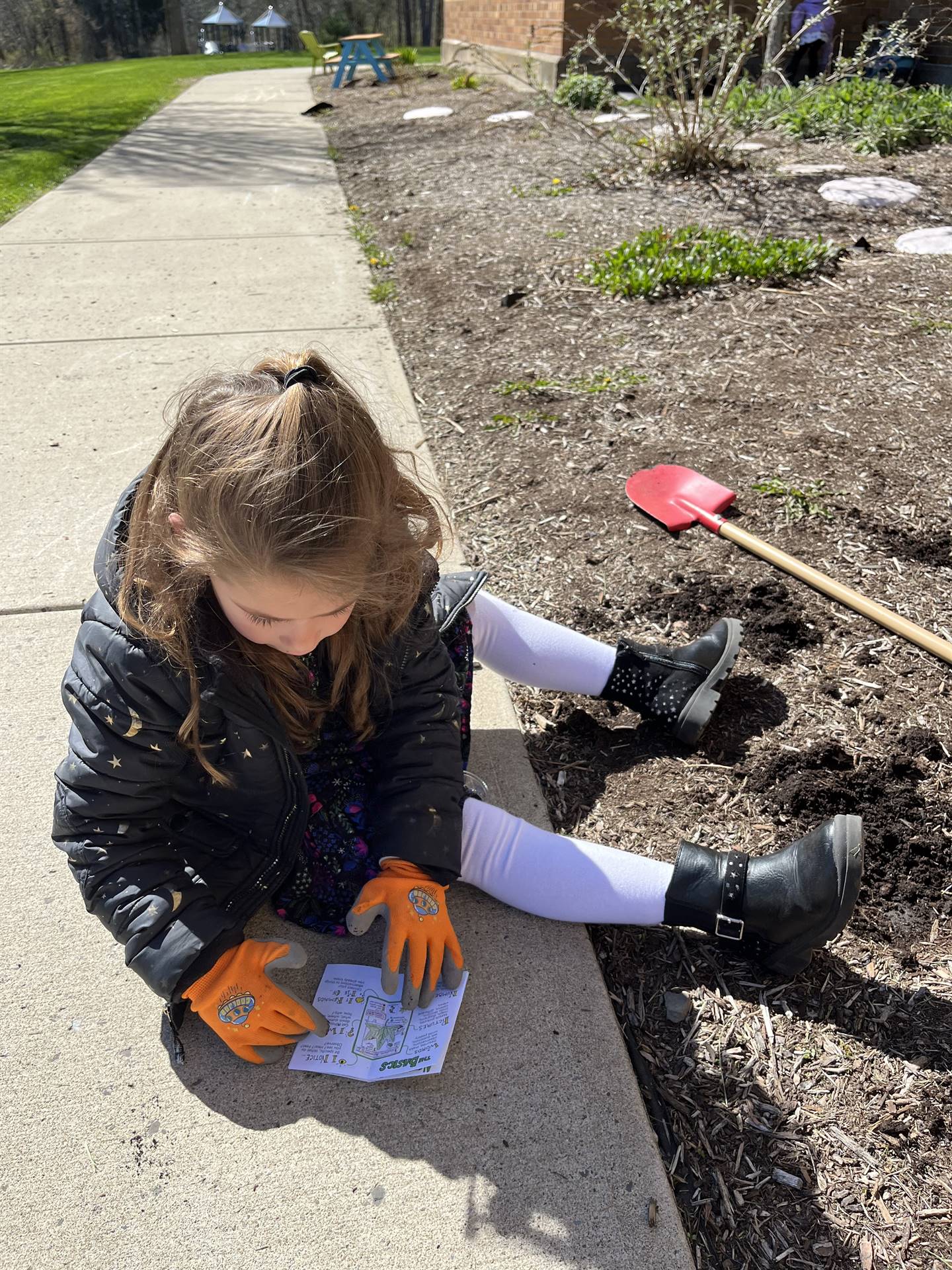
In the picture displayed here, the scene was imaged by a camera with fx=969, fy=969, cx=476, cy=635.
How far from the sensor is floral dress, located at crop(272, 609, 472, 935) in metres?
1.96

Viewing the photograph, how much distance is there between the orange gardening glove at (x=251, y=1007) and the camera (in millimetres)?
1717

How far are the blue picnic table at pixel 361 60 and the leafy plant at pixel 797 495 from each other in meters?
13.6

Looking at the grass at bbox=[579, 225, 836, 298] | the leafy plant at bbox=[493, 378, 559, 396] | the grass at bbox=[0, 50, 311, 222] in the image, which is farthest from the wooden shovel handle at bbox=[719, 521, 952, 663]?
the grass at bbox=[0, 50, 311, 222]

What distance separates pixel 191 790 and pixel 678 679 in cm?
122

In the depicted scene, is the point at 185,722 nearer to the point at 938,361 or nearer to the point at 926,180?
the point at 938,361

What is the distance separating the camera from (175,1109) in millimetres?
1685

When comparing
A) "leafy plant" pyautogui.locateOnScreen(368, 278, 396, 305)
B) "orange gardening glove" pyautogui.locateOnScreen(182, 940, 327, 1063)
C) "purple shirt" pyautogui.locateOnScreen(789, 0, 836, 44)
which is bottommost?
"orange gardening glove" pyautogui.locateOnScreen(182, 940, 327, 1063)

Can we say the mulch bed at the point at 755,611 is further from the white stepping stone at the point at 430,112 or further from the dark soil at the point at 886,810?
the white stepping stone at the point at 430,112

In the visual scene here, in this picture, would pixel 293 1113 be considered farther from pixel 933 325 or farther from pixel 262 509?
pixel 933 325

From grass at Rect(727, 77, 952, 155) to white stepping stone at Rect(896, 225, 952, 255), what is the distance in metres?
1.73

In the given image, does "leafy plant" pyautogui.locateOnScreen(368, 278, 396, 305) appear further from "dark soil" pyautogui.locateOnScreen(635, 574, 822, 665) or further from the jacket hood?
the jacket hood

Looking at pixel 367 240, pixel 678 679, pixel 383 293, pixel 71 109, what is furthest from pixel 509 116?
pixel 678 679

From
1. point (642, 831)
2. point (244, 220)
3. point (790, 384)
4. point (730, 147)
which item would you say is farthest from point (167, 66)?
point (642, 831)

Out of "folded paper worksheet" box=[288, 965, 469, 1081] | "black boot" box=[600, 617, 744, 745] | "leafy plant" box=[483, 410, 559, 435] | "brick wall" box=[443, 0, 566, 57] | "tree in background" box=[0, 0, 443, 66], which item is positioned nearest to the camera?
"folded paper worksheet" box=[288, 965, 469, 1081]
